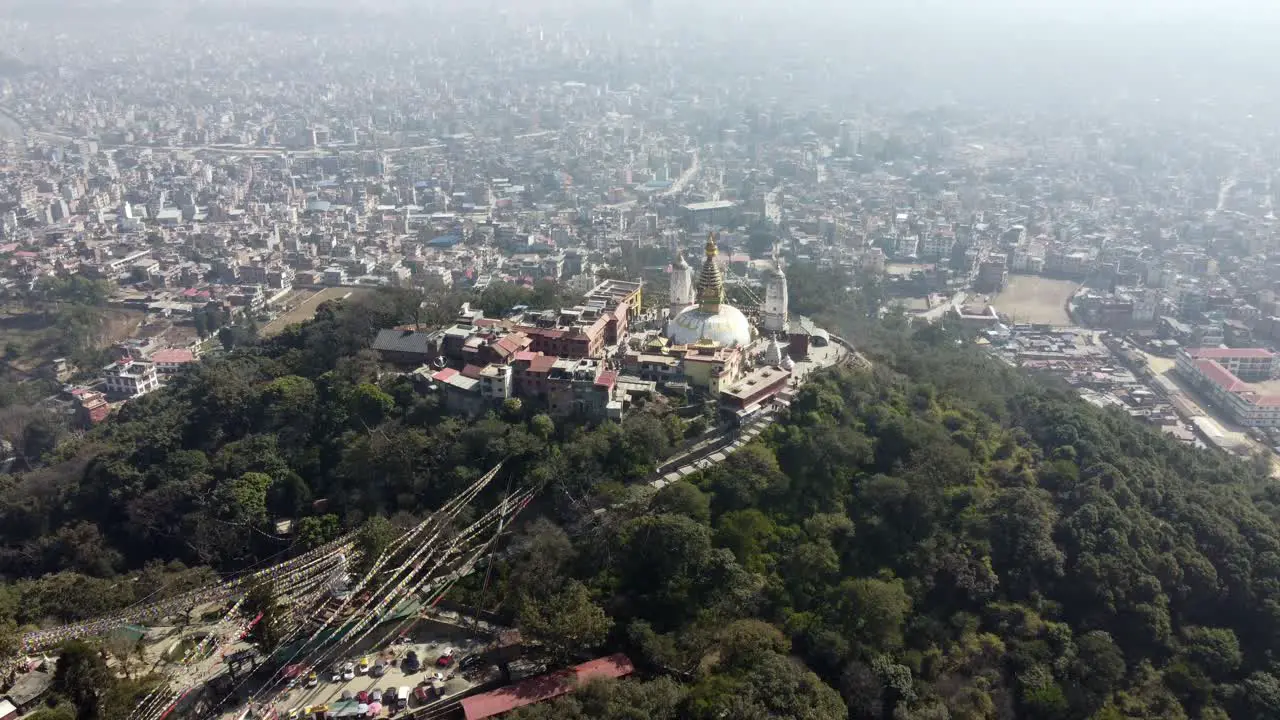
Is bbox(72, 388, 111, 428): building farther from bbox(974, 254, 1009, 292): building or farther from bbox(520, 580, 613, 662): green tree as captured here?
bbox(974, 254, 1009, 292): building

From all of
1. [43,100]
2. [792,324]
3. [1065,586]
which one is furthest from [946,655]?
[43,100]

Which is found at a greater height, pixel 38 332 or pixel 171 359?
pixel 171 359

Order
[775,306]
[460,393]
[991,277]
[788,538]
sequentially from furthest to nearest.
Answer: [991,277], [775,306], [460,393], [788,538]

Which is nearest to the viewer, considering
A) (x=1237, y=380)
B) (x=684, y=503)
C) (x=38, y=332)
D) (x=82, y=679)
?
(x=82, y=679)

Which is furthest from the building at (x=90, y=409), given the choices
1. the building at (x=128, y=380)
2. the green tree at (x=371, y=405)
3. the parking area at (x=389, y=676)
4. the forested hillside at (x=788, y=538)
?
the parking area at (x=389, y=676)

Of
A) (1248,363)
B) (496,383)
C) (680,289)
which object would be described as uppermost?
(680,289)

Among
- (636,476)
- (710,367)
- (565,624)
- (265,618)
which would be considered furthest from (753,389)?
(265,618)

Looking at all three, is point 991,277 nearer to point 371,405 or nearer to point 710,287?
point 710,287

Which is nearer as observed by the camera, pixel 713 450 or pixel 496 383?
pixel 713 450

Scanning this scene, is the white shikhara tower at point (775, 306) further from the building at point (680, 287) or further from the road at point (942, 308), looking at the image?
the road at point (942, 308)
